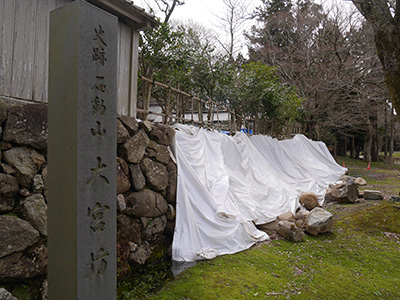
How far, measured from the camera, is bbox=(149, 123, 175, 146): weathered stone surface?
17.7 ft

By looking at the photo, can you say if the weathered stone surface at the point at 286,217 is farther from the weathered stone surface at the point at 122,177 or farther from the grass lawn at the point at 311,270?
the weathered stone surface at the point at 122,177

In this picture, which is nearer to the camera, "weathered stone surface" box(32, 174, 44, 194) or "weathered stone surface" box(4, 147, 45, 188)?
"weathered stone surface" box(4, 147, 45, 188)

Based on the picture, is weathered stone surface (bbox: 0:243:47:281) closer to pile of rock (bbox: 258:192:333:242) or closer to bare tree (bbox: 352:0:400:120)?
pile of rock (bbox: 258:192:333:242)

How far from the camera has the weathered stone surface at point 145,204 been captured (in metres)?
4.67

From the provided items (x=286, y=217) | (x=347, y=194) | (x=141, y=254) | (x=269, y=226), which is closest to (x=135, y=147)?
(x=141, y=254)

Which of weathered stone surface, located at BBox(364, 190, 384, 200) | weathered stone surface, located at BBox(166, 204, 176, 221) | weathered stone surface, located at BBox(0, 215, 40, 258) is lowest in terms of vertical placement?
weathered stone surface, located at BBox(364, 190, 384, 200)

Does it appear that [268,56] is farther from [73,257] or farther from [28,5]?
[73,257]

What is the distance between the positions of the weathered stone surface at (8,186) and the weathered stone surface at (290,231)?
5013 millimetres

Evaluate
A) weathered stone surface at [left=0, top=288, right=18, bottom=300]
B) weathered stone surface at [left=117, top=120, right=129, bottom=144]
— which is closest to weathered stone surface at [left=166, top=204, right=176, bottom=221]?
weathered stone surface at [left=117, top=120, right=129, bottom=144]

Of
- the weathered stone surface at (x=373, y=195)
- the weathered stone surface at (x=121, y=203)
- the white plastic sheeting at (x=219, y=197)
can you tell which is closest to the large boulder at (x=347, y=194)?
the weathered stone surface at (x=373, y=195)

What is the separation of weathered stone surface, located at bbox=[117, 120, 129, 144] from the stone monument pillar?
86.7 inches

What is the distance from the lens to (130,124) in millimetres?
4852

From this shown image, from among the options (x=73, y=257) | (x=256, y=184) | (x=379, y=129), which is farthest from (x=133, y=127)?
(x=379, y=129)

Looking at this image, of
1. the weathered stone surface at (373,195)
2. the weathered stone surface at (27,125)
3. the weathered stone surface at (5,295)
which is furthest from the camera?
the weathered stone surface at (373,195)
